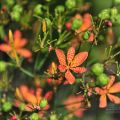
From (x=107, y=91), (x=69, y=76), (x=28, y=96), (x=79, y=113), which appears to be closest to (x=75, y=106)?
(x=79, y=113)

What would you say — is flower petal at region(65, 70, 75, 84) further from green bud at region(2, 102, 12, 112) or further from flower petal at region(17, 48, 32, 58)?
flower petal at region(17, 48, 32, 58)

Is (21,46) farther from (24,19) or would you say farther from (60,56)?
(60,56)

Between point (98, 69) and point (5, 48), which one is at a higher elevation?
point (5, 48)

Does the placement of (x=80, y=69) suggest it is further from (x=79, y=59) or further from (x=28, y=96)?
(x=28, y=96)

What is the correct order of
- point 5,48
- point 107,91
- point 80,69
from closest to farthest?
1. point 80,69
2. point 107,91
3. point 5,48

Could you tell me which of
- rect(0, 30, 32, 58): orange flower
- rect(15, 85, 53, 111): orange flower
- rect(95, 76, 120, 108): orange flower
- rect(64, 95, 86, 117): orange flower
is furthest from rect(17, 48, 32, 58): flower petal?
rect(95, 76, 120, 108): orange flower

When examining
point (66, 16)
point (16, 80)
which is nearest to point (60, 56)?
point (66, 16)
